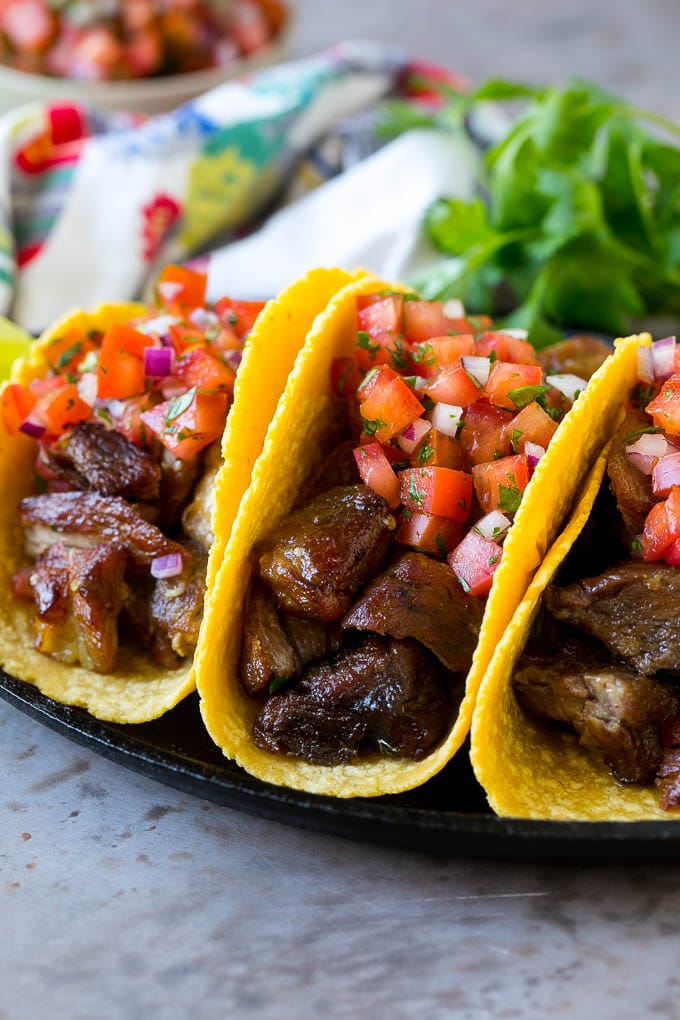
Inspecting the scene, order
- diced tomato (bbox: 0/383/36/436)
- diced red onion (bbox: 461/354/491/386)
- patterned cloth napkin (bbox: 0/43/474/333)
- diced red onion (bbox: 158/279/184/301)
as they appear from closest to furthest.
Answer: diced red onion (bbox: 461/354/491/386) → diced tomato (bbox: 0/383/36/436) → diced red onion (bbox: 158/279/184/301) → patterned cloth napkin (bbox: 0/43/474/333)

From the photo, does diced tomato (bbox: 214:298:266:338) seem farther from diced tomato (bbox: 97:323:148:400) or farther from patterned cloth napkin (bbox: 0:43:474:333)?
patterned cloth napkin (bbox: 0:43:474:333)

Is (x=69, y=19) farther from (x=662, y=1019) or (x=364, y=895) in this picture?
(x=662, y=1019)

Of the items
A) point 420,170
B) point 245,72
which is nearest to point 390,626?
point 420,170

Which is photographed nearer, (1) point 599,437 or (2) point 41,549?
(1) point 599,437

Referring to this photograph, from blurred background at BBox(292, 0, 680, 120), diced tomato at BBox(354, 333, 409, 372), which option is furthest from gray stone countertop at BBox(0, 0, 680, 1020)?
blurred background at BBox(292, 0, 680, 120)

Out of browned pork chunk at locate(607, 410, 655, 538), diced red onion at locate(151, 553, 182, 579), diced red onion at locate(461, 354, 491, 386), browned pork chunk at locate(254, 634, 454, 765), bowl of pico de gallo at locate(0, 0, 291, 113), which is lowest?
browned pork chunk at locate(254, 634, 454, 765)

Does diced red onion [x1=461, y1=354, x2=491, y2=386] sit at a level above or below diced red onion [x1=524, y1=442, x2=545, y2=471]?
above

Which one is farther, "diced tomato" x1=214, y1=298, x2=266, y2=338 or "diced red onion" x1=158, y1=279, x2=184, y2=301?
"diced red onion" x1=158, y1=279, x2=184, y2=301
